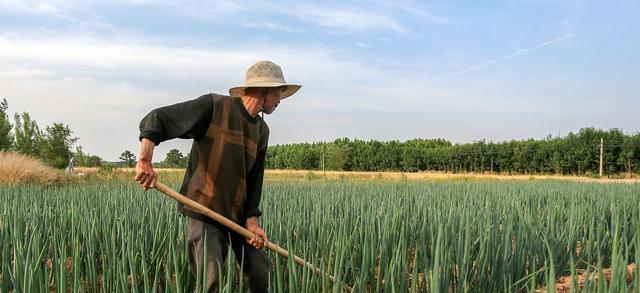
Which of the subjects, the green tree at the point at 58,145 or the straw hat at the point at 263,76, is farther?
the green tree at the point at 58,145

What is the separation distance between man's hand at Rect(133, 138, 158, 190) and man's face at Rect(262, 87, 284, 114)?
1.64 ft

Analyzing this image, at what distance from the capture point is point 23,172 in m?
10.5

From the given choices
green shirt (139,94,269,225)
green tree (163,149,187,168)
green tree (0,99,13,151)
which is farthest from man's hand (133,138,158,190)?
green tree (163,149,187,168)

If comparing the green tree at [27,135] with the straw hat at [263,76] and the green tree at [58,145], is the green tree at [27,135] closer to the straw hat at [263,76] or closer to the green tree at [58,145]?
the green tree at [58,145]

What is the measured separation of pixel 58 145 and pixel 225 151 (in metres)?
25.1

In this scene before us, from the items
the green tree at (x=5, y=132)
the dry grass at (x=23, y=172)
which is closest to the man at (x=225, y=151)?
the dry grass at (x=23, y=172)

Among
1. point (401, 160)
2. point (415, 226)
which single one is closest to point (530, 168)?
point (401, 160)

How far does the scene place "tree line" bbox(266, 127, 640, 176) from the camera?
106 feet

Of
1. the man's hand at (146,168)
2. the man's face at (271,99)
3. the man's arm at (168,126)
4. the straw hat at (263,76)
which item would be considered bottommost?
the man's hand at (146,168)

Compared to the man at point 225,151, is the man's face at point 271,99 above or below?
above

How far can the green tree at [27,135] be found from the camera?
74.0ft

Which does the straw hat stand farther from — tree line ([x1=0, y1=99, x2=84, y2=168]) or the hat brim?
tree line ([x1=0, y1=99, x2=84, y2=168])

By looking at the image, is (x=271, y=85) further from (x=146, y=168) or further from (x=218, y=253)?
(x=218, y=253)

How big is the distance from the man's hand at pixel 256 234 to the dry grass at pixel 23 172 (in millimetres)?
9291
